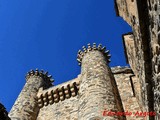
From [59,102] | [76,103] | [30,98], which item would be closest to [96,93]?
[76,103]

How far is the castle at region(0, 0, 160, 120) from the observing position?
5.22m

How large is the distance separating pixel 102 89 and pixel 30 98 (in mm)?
5637

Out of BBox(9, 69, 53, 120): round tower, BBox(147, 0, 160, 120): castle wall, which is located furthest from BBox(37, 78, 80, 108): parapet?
BBox(147, 0, 160, 120): castle wall

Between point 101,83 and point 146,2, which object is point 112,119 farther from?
point 146,2

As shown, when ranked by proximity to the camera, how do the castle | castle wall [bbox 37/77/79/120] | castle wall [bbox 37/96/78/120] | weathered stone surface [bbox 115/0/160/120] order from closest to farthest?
weathered stone surface [bbox 115/0/160/120]
the castle
castle wall [bbox 37/96/78/120]
castle wall [bbox 37/77/79/120]

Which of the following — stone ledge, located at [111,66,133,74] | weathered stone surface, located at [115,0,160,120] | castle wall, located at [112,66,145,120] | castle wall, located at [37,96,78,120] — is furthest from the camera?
stone ledge, located at [111,66,133,74]

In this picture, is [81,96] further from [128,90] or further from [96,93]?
[128,90]

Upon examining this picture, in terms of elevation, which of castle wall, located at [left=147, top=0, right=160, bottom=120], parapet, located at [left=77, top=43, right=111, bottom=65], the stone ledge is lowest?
the stone ledge

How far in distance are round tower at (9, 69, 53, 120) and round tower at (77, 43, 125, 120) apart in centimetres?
359

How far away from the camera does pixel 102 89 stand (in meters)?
11.2

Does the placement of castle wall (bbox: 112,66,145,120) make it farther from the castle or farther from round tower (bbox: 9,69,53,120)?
round tower (bbox: 9,69,53,120)

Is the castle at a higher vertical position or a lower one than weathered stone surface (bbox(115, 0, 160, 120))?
lower

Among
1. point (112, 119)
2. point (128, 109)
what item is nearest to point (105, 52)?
point (128, 109)

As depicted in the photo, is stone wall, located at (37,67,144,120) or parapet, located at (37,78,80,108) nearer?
stone wall, located at (37,67,144,120)
